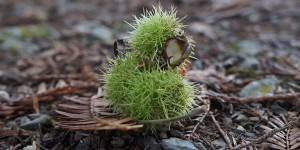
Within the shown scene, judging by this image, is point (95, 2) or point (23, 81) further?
point (95, 2)

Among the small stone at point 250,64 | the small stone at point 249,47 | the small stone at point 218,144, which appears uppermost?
the small stone at point 249,47

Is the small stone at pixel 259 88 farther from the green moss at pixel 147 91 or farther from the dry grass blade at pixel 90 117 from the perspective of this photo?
the dry grass blade at pixel 90 117

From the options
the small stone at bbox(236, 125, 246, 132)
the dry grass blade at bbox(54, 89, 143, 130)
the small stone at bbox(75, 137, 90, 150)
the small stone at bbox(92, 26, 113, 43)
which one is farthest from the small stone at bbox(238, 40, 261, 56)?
the small stone at bbox(75, 137, 90, 150)

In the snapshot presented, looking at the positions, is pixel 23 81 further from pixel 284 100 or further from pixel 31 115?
pixel 284 100

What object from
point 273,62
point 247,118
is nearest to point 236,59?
point 273,62

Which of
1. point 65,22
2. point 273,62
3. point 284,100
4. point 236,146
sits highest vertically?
point 65,22

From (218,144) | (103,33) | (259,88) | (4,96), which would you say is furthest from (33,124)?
(103,33)

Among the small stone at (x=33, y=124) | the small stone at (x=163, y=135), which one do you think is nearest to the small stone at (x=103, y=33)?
the small stone at (x=33, y=124)
